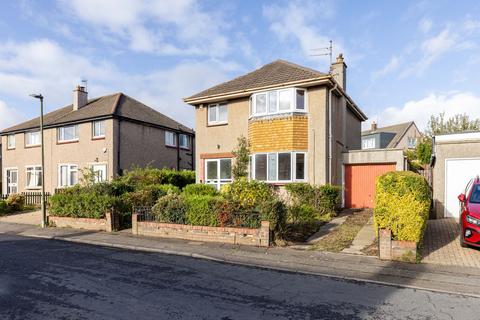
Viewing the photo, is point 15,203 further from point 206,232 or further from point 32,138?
point 206,232

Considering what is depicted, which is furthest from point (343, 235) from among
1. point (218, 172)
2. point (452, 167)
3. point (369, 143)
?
point (369, 143)

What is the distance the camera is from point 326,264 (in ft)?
26.2

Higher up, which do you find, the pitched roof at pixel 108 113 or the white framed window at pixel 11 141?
the pitched roof at pixel 108 113

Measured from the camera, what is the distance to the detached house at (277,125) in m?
15.3

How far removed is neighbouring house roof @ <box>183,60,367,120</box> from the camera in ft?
50.1

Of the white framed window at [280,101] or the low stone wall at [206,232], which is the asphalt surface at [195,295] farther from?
the white framed window at [280,101]

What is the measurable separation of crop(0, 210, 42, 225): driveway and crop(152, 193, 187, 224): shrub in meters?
7.45

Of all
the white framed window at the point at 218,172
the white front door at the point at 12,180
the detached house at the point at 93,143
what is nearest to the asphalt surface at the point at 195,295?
the white framed window at the point at 218,172

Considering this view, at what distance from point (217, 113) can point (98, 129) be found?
8849 mm

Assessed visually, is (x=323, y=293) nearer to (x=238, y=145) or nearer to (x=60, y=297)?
(x=60, y=297)

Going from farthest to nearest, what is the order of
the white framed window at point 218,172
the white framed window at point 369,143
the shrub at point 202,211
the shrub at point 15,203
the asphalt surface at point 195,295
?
the white framed window at point 369,143 → the shrub at point 15,203 → the white framed window at point 218,172 → the shrub at point 202,211 → the asphalt surface at point 195,295

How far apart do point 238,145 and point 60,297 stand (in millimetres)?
11678

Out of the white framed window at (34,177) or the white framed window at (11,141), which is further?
the white framed window at (11,141)

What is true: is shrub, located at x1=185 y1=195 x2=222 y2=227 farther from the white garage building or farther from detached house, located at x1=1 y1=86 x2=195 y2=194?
detached house, located at x1=1 y1=86 x2=195 y2=194
